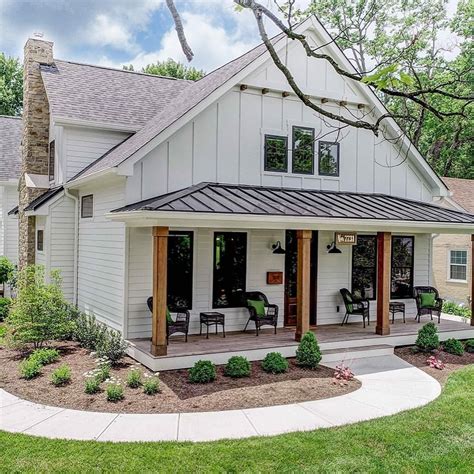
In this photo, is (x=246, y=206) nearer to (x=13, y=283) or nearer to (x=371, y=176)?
(x=371, y=176)

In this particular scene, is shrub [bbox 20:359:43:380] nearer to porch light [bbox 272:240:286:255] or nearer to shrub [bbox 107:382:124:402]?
shrub [bbox 107:382:124:402]

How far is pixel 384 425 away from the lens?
22.0 ft

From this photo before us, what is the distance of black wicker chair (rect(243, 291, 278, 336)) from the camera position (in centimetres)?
1109

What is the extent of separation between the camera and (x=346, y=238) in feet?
39.6

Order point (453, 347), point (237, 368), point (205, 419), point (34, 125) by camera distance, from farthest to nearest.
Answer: point (34, 125)
point (453, 347)
point (237, 368)
point (205, 419)

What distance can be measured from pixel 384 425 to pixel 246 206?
4905 millimetres

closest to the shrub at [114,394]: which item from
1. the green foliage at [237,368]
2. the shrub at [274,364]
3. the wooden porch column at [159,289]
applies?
the wooden porch column at [159,289]

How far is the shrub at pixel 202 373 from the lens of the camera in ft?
27.3

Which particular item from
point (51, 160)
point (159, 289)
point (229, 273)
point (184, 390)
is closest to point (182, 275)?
point (229, 273)

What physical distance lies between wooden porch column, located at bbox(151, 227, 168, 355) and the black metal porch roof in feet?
2.03

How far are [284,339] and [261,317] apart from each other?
71 cm

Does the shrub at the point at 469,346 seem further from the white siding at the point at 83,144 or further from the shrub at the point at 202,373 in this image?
the white siding at the point at 83,144

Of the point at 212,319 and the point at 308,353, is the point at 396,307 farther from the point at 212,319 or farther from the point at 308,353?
the point at 212,319

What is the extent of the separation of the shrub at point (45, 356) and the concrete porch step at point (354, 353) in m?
5.41
